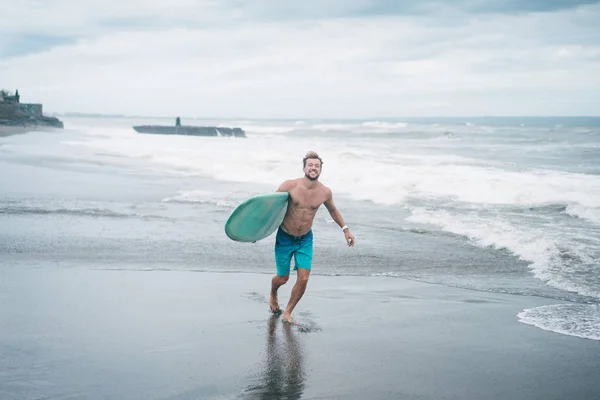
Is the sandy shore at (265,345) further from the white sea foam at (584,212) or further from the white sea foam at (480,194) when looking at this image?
the white sea foam at (584,212)

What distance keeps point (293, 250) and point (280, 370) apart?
5.09ft

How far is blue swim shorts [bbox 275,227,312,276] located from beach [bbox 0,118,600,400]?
484 mm

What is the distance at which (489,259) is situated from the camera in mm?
8922

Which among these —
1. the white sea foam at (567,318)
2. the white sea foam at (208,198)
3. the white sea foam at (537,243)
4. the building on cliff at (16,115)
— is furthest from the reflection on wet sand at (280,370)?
the building on cliff at (16,115)

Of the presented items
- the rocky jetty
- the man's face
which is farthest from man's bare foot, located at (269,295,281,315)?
the rocky jetty

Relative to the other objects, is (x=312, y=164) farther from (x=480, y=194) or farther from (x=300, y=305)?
(x=480, y=194)

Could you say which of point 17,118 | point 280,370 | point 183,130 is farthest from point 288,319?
point 183,130

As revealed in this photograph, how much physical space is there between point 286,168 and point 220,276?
55.7 feet

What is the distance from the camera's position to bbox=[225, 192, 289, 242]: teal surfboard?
238 inches

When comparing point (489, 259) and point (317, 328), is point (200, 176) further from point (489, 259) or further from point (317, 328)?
point (317, 328)

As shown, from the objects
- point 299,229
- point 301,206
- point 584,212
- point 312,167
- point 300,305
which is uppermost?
point 312,167

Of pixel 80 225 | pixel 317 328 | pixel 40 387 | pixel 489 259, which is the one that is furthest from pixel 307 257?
pixel 80 225

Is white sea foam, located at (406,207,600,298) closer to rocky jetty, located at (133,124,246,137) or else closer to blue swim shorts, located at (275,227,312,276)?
blue swim shorts, located at (275,227,312,276)

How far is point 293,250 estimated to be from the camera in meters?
5.93
